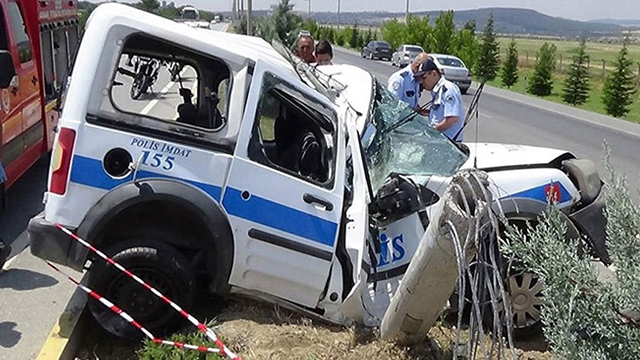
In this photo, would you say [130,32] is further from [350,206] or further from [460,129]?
[460,129]

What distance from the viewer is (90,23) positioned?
13.6 feet

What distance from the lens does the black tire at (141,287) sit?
14.0 feet

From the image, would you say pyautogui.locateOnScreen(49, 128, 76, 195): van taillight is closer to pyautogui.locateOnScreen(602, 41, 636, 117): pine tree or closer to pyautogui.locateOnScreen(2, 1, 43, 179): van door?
pyautogui.locateOnScreen(2, 1, 43, 179): van door

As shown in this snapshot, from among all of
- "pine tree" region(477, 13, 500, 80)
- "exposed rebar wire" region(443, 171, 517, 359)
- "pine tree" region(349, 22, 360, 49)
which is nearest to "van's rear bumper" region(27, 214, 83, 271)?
"exposed rebar wire" region(443, 171, 517, 359)

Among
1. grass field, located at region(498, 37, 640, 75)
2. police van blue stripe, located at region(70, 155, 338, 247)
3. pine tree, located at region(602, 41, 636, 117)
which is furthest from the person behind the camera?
grass field, located at region(498, 37, 640, 75)

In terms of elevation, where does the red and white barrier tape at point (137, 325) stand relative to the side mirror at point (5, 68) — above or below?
below

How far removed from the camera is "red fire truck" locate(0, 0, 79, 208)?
7105mm

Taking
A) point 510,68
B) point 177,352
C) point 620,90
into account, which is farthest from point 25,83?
point 510,68

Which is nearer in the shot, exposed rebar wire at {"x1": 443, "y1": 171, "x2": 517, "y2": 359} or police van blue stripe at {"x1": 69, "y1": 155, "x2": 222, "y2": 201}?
exposed rebar wire at {"x1": 443, "y1": 171, "x2": 517, "y2": 359}

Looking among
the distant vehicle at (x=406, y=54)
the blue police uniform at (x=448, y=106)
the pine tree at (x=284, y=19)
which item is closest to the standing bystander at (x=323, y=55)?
the blue police uniform at (x=448, y=106)

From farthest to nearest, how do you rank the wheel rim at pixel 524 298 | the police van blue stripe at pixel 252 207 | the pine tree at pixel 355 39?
the pine tree at pixel 355 39, the wheel rim at pixel 524 298, the police van blue stripe at pixel 252 207

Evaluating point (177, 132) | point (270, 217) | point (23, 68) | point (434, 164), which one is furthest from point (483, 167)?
point (23, 68)

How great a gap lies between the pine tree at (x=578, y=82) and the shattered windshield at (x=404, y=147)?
88.0 feet

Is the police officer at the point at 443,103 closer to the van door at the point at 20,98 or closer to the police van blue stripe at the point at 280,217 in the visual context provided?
the police van blue stripe at the point at 280,217
